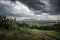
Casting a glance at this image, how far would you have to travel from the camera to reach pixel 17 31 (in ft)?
6.40

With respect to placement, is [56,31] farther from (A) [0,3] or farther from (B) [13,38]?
(A) [0,3]

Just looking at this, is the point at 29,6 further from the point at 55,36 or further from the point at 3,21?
the point at 55,36

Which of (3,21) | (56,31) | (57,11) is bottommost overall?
(56,31)

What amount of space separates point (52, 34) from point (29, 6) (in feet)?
1.89

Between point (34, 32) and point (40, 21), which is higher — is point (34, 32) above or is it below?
below

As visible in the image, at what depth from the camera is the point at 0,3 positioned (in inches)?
81.8

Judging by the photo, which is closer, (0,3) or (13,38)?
(13,38)

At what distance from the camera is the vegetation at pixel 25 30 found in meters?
1.93

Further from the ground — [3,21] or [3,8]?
[3,8]

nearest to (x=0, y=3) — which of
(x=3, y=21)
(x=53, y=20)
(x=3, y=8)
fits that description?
(x=3, y=8)

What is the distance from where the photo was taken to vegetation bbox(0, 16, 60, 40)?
75.8 inches

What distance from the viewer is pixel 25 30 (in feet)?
6.45

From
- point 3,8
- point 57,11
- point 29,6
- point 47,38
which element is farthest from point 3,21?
point 57,11

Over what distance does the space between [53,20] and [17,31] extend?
58cm
